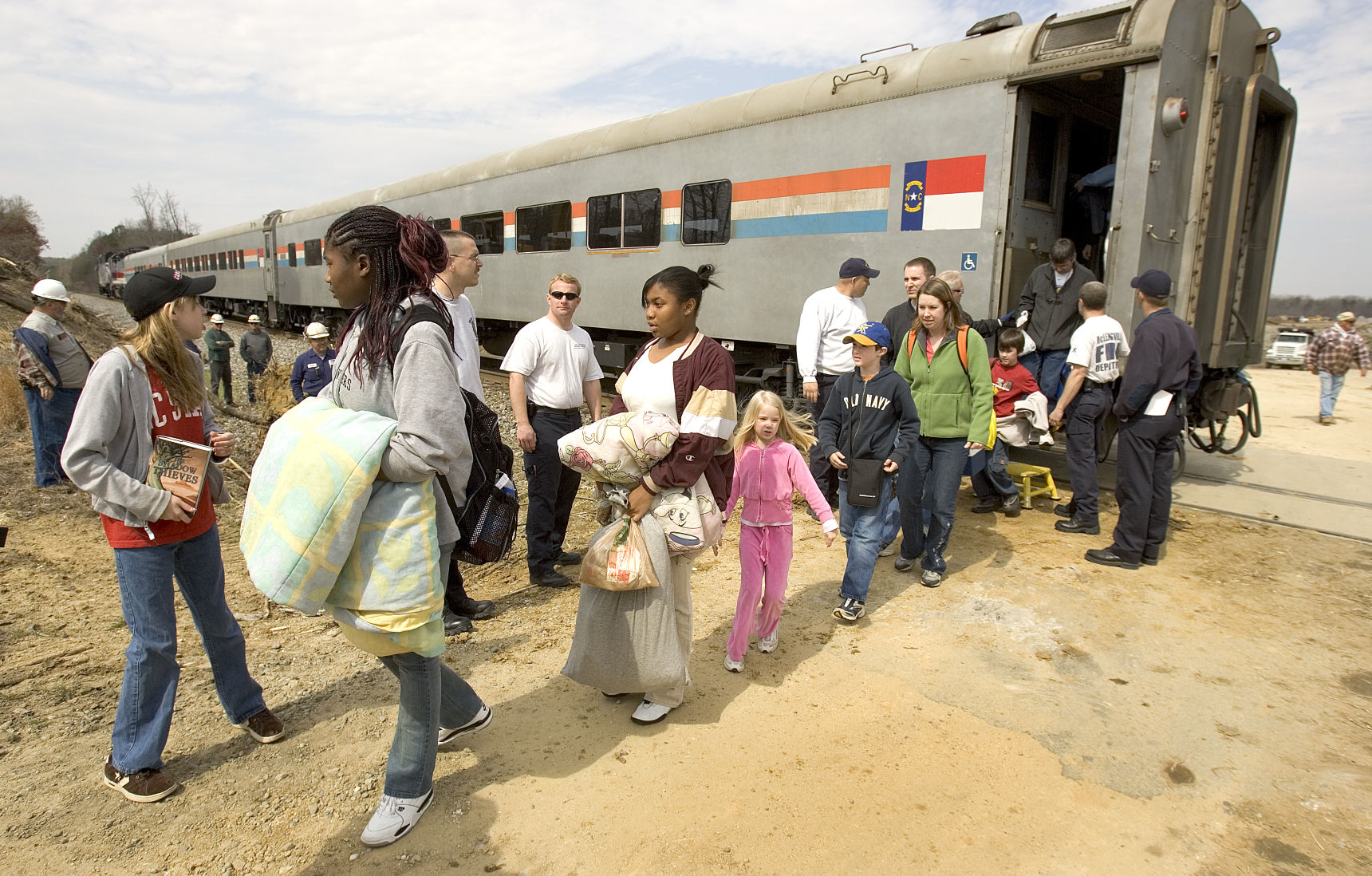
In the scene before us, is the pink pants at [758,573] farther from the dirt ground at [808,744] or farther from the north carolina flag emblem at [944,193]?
the north carolina flag emblem at [944,193]

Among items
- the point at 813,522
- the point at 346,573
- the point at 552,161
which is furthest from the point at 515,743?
the point at 552,161

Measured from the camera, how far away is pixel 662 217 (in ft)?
29.8

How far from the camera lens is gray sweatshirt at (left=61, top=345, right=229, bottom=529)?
253cm

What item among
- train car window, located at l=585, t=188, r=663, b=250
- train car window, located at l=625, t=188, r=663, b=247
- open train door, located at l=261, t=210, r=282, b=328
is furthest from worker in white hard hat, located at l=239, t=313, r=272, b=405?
open train door, located at l=261, t=210, r=282, b=328

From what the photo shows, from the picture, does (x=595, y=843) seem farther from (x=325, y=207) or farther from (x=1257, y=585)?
(x=325, y=207)

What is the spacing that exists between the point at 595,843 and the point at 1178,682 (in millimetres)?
2686

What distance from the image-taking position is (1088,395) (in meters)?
5.52

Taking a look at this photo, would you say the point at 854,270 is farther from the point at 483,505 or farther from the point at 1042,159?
the point at 483,505

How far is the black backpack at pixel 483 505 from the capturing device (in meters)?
2.60

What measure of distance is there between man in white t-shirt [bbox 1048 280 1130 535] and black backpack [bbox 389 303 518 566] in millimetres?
4356

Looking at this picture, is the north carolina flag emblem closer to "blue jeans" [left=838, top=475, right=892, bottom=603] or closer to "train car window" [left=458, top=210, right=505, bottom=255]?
"blue jeans" [left=838, top=475, right=892, bottom=603]

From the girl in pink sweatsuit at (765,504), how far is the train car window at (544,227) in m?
7.64

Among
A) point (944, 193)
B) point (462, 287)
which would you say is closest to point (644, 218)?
point (944, 193)

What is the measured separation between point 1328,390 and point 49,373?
15340mm
